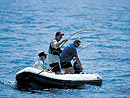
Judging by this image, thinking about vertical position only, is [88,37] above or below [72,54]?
above

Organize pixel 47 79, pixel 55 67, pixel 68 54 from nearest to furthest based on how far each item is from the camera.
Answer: pixel 47 79
pixel 55 67
pixel 68 54

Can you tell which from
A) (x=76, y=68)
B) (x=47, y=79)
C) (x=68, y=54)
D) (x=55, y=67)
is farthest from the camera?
(x=76, y=68)

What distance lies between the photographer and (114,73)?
48.0 feet

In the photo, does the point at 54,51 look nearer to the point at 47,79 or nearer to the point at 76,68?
the point at 47,79

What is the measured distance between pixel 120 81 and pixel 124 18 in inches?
953

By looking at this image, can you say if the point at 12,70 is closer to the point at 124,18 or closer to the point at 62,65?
the point at 62,65

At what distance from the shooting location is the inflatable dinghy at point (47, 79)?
35.3 feet

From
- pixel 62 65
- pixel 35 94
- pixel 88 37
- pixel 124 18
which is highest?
pixel 124 18

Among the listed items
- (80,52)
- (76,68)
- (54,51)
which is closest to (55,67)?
(54,51)

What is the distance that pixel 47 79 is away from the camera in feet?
36.2

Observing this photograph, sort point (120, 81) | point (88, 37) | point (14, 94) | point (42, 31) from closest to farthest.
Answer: point (14, 94) → point (120, 81) → point (88, 37) → point (42, 31)

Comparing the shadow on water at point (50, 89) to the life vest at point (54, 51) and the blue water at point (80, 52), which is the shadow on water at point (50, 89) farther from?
the life vest at point (54, 51)

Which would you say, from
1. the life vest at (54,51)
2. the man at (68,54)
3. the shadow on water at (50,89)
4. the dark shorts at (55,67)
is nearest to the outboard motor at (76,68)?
the man at (68,54)

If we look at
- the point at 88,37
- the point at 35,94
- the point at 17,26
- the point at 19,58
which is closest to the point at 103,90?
the point at 35,94
